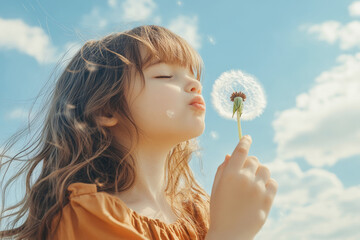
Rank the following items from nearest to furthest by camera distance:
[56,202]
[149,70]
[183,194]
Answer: [56,202] < [149,70] < [183,194]

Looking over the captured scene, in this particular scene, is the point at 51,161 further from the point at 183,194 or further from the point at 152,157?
the point at 183,194

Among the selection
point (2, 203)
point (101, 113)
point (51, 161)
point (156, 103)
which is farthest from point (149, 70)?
point (2, 203)

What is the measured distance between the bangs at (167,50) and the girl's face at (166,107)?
80 mm

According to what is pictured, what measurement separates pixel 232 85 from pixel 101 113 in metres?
0.78

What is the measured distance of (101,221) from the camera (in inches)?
77.5

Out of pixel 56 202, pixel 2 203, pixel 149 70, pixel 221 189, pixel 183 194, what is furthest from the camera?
pixel 183 194

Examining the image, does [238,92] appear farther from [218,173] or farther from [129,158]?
[129,158]

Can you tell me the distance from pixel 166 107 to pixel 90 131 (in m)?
0.49

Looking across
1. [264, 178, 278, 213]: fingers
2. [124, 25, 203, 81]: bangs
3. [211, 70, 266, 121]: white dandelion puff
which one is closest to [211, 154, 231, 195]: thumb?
[264, 178, 278, 213]: fingers

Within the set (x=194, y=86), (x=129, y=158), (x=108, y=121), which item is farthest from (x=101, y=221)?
(x=194, y=86)

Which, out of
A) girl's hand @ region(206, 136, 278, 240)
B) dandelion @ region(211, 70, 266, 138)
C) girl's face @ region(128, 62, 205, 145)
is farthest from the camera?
dandelion @ region(211, 70, 266, 138)

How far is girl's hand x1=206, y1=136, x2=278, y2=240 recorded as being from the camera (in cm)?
191

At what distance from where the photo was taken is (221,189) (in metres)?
1.95

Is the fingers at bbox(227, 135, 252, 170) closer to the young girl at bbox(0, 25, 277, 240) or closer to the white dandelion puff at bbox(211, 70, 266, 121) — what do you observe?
the young girl at bbox(0, 25, 277, 240)
